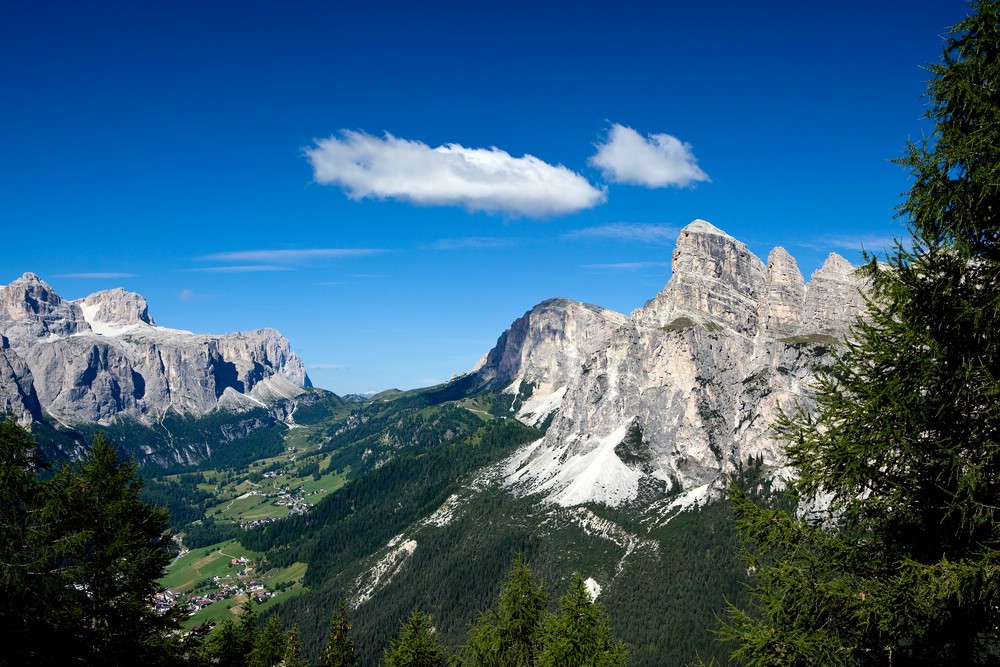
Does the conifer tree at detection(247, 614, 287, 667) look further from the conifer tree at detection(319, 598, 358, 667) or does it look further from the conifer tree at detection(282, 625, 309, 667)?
the conifer tree at detection(319, 598, 358, 667)

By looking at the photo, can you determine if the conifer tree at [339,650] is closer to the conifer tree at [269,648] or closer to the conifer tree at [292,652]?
the conifer tree at [292,652]

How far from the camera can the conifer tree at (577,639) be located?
113 ft

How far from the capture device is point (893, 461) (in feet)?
40.0

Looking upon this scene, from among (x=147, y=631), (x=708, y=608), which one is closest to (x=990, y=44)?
(x=147, y=631)

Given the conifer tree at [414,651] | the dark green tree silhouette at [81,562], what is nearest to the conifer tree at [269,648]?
the conifer tree at [414,651]

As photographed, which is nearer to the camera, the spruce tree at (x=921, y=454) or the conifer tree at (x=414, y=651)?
the spruce tree at (x=921, y=454)

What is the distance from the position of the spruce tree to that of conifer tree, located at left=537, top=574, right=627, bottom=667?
23.2m

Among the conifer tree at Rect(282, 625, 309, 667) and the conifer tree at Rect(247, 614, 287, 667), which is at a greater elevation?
the conifer tree at Rect(247, 614, 287, 667)

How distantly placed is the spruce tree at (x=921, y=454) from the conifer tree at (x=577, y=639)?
23238 mm

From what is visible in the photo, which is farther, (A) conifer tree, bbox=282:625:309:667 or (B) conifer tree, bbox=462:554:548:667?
(A) conifer tree, bbox=282:625:309:667

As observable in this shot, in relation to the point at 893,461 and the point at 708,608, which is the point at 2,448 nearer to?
the point at 893,461

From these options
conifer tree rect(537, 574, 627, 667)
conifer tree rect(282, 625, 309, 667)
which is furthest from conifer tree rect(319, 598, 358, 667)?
conifer tree rect(537, 574, 627, 667)

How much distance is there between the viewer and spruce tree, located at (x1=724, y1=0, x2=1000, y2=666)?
11.5 meters

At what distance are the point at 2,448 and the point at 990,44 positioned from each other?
106ft
